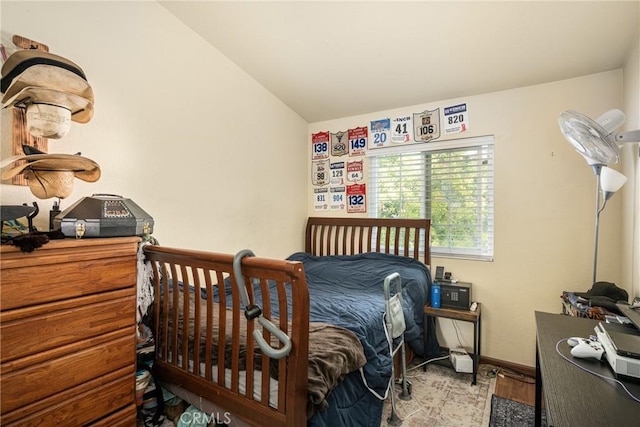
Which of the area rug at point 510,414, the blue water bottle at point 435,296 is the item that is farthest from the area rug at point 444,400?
the blue water bottle at point 435,296

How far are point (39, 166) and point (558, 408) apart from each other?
2156 mm

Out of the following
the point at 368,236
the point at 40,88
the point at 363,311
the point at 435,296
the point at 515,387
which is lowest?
the point at 515,387

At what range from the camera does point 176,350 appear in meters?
1.50

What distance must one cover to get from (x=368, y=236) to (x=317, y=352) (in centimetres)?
196

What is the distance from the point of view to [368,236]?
3111 millimetres

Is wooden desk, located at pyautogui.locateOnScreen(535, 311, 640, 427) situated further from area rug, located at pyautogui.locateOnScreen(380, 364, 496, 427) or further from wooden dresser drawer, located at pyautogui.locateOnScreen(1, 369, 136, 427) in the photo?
wooden dresser drawer, located at pyautogui.locateOnScreen(1, 369, 136, 427)

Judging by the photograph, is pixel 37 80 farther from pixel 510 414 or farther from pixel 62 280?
pixel 510 414

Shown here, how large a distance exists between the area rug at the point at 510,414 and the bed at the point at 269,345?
2.21ft

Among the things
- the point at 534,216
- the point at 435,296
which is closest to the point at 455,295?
the point at 435,296

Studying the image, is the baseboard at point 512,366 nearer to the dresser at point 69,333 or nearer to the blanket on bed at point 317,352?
the blanket on bed at point 317,352

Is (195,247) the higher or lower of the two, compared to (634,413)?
higher

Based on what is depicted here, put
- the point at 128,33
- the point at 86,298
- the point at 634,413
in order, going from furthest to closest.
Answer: the point at 128,33 → the point at 86,298 → the point at 634,413

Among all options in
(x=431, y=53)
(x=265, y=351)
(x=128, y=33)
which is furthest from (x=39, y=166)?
(x=431, y=53)

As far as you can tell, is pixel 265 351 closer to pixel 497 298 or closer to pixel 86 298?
pixel 86 298
